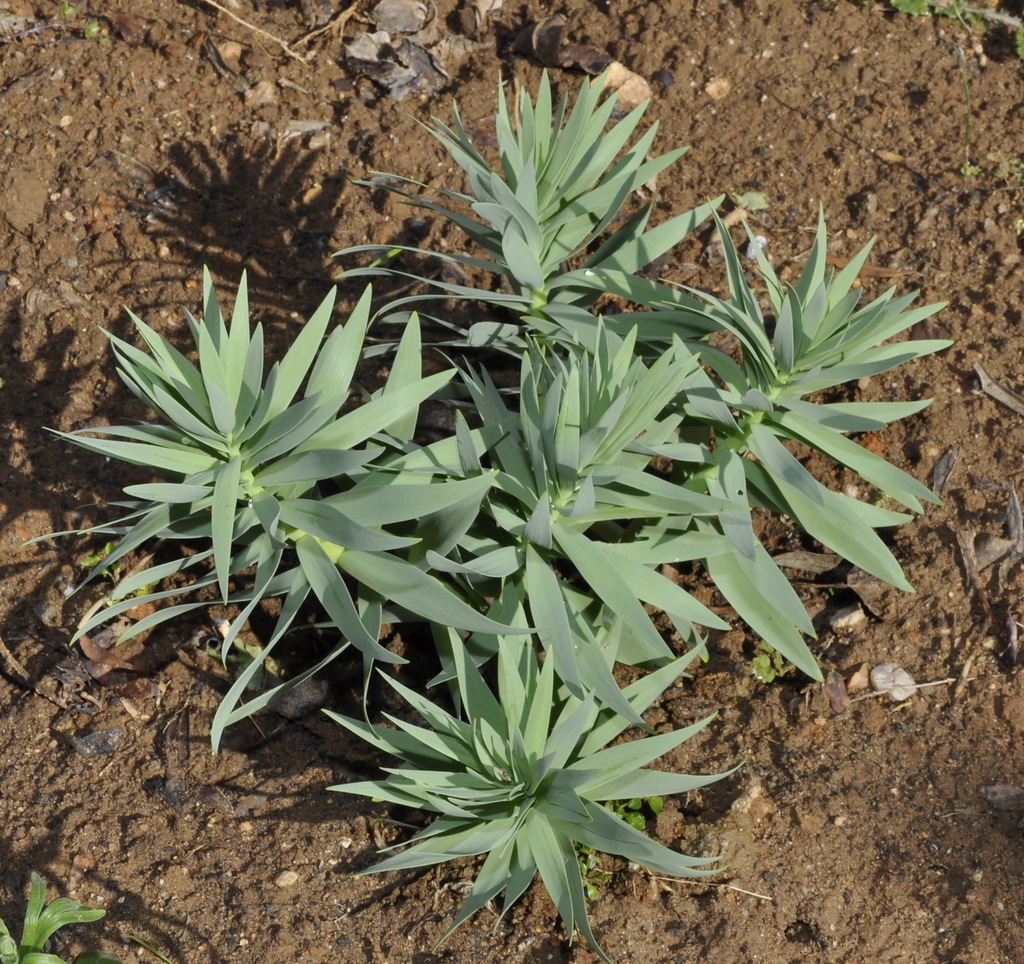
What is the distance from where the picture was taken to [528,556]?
6.81 feet

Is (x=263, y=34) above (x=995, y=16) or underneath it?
underneath

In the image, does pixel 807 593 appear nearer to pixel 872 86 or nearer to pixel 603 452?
pixel 603 452

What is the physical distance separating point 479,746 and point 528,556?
408 millimetres

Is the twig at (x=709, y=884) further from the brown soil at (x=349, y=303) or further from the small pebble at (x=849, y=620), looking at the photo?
the small pebble at (x=849, y=620)

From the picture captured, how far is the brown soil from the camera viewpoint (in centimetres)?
231

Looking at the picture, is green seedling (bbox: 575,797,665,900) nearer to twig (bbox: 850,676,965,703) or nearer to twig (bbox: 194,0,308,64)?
Answer: twig (bbox: 850,676,965,703)

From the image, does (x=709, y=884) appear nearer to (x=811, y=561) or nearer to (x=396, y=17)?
(x=811, y=561)

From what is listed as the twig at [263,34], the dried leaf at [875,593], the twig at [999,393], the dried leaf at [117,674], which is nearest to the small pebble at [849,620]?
the dried leaf at [875,593]

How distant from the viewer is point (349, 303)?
3264 millimetres

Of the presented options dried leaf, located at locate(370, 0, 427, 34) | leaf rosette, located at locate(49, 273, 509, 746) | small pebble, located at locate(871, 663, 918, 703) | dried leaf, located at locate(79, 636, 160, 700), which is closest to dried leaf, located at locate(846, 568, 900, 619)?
small pebble, located at locate(871, 663, 918, 703)

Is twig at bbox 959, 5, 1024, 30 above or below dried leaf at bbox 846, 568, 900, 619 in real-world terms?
above

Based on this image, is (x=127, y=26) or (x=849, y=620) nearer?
(x=849, y=620)

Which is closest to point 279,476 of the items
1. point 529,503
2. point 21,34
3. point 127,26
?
point 529,503

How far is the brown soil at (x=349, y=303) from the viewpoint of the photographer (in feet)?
7.58
